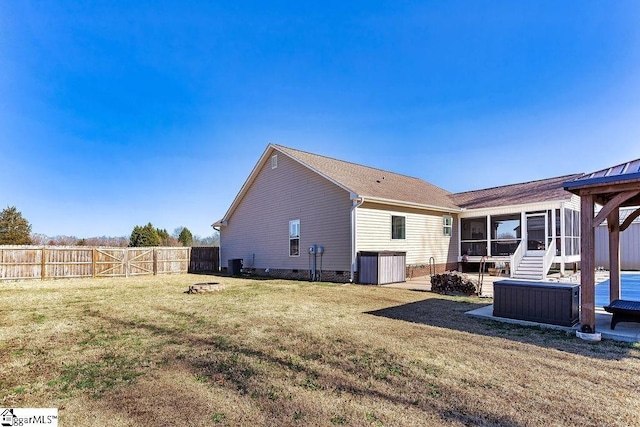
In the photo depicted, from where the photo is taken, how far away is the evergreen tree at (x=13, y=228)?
25.7 metres

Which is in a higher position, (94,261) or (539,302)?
(539,302)

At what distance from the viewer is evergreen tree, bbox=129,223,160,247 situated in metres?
29.6

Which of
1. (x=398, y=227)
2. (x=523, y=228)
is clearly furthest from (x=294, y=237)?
(x=523, y=228)

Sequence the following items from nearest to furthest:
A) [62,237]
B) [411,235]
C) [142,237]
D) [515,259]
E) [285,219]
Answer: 1. [515,259]
2. [411,235]
3. [285,219]
4. [142,237]
5. [62,237]

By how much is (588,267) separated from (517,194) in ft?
44.9

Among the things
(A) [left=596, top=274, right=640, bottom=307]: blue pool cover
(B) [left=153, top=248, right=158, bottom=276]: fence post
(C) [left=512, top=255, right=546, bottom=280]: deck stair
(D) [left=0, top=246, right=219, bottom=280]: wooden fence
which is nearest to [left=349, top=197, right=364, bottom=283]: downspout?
(C) [left=512, top=255, right=546, bottom=280]: deck stair

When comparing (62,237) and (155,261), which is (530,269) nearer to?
(155,261)

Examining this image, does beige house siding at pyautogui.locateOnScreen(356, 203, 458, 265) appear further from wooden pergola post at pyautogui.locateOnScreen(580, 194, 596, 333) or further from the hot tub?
wooden pergola post at pyautogui.locateOnScreen(580, 194, 596, 333)

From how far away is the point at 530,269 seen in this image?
46.0 feet

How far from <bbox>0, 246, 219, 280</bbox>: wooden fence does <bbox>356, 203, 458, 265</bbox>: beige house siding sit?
40.3 ft

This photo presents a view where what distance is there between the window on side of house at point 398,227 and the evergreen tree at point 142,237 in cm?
→ 2363

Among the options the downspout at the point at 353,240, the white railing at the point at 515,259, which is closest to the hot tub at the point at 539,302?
the downspout at the point at 353,240

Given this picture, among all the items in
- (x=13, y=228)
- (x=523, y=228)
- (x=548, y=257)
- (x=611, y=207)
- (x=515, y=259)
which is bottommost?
(x=515, y=259)

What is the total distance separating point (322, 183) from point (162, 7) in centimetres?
898
